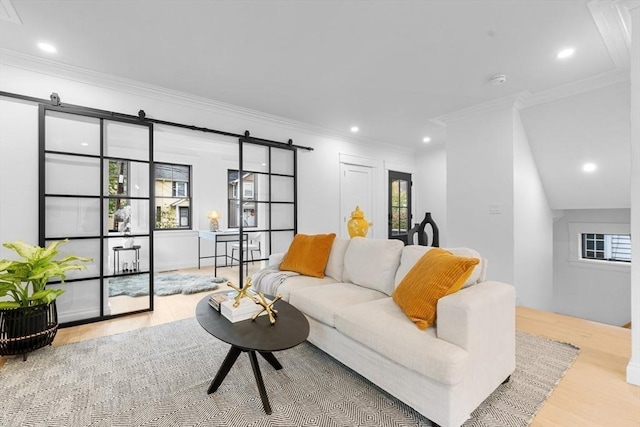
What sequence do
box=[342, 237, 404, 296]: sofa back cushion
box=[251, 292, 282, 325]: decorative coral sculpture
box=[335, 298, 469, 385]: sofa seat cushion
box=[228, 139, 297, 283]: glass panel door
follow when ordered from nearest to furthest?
box=[335, 298, 469, 385]: sofa seat cushion, box=[251, 292, 282, 325]: decorative coral sculpture, box=[342, 237, 404, 296]: sofa back cushion, box=[228, 139, 297, 283]: glass panel door

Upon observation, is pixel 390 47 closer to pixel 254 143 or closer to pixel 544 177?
pixel 254 143

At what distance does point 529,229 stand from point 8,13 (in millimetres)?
5489

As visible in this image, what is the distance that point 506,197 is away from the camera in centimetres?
359

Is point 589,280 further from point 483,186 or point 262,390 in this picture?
point 262,390

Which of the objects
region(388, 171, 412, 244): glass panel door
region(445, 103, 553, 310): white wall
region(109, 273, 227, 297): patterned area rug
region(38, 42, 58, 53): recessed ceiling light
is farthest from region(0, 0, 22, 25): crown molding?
region(388, 171, 412, 244): glass panel door

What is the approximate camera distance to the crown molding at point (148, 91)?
269cm

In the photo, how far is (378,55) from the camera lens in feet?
8.64

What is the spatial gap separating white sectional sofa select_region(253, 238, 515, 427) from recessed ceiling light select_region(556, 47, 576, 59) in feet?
6.76

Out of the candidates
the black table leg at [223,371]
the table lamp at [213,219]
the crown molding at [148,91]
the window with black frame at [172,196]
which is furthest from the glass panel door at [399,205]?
the black table leg at [223,371]

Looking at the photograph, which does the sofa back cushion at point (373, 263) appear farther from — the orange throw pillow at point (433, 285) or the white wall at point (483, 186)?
the white wall at point (483, 186)

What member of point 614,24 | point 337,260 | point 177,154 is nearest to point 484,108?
point 614,24

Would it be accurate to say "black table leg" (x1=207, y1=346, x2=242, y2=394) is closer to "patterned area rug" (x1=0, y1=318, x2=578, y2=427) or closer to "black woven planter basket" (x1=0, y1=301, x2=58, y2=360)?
"patterned area rug" (x1=0, y1=318, x2=578, y2=427)

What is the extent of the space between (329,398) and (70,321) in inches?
109

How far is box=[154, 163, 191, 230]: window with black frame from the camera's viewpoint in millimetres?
5820
